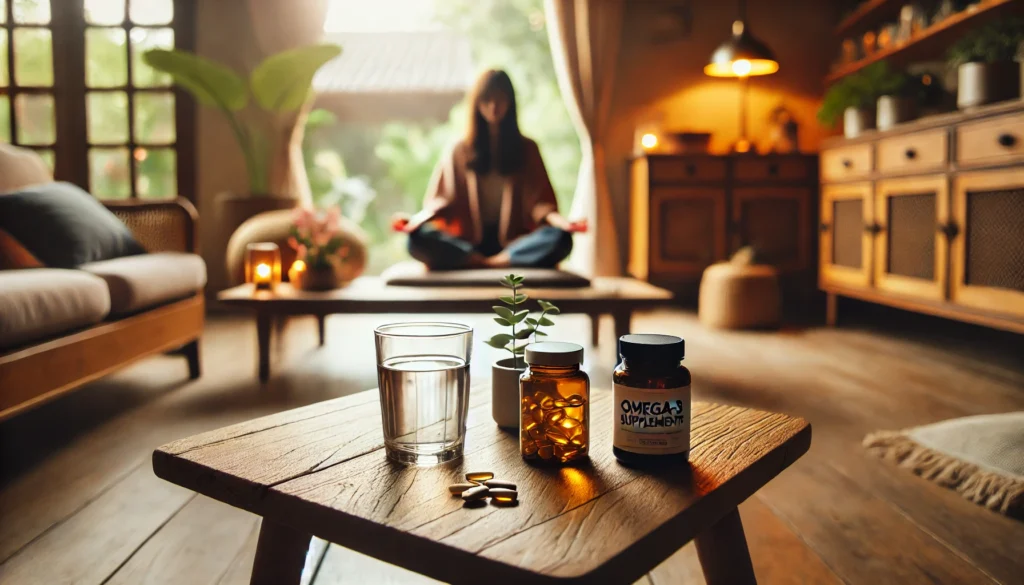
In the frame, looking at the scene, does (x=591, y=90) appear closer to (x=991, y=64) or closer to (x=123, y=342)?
(x=991, y=64)

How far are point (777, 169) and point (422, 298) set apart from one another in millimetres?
2561

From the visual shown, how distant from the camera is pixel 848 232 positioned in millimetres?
3727

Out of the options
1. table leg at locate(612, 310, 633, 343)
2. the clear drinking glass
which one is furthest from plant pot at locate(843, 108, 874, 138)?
the clear drinking glass

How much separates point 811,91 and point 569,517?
4.53m

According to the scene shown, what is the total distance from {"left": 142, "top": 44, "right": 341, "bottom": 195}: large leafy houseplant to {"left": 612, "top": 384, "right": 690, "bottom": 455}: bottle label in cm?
366

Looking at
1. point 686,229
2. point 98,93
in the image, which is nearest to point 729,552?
point 686,229

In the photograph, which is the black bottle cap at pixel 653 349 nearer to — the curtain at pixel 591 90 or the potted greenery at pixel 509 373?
the potted greenery at pixel 509 373

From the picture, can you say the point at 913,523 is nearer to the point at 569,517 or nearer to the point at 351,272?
the point at 569,517

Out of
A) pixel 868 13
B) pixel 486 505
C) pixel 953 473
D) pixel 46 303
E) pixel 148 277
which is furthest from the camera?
pixel 868 13

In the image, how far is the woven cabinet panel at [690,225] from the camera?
4.19 m

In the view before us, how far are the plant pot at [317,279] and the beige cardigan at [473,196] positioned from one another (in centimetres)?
90

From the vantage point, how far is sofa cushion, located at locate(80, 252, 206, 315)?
7.05 feet

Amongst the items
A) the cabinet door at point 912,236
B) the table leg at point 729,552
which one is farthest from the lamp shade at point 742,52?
the table leg at point 729,552

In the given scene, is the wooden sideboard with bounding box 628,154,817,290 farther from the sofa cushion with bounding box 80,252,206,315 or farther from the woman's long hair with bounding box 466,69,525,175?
the sofa cushion with bounding box 80,252,206,315
